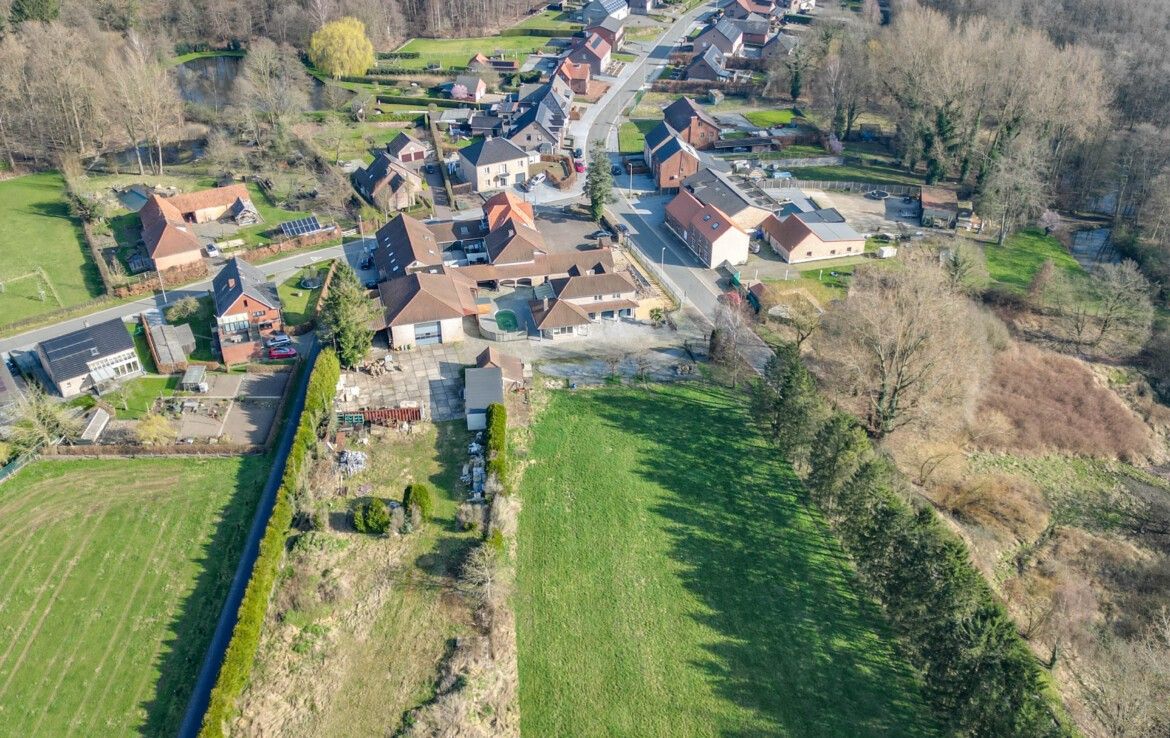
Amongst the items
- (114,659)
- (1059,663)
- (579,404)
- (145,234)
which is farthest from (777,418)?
(145,234)

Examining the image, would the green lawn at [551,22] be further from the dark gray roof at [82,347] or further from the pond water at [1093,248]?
the dark gray roof at [82,347]

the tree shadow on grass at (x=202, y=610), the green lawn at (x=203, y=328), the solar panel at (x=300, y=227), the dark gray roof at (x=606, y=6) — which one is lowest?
the tree shadow on grass at (x=202, y=610)

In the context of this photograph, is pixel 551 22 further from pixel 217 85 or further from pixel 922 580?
pixel 922 580

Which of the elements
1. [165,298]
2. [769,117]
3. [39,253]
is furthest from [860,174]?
[39,253]

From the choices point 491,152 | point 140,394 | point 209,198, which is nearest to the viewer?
point 140,394

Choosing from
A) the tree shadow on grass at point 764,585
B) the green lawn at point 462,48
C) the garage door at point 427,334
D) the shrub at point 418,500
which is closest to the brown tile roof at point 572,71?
the green lawn at point 462,48

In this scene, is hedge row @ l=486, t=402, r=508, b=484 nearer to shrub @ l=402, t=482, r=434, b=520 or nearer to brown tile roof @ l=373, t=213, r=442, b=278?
shrub @ l=402, t=482, r=434, b=520
